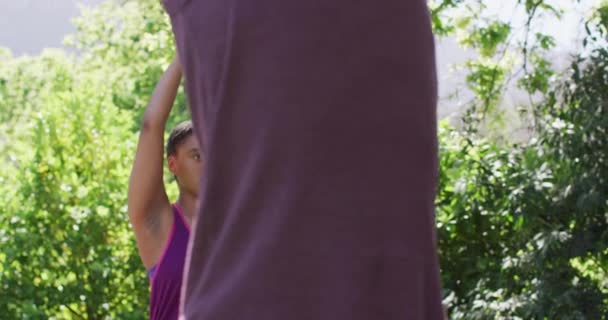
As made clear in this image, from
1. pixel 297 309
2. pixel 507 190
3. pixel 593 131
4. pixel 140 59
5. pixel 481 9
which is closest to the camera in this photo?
pixel 297 309

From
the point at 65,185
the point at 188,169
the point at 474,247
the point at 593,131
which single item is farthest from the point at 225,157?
the point at 474,247

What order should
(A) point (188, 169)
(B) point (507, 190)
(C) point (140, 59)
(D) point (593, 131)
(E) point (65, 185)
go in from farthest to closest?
(C) point (140, 59) < (E) point (65, 185) < (B) point (507, 190) < (D) point (593, 131) < (A) point (188, 169)

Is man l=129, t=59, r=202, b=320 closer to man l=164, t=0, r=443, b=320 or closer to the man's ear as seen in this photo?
the man's ear

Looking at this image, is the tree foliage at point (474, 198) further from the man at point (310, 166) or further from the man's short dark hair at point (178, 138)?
the man at point (310, 166)

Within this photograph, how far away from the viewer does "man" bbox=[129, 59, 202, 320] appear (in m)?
1.80

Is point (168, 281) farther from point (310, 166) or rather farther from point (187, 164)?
point (310, 166)

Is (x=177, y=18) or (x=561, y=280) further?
(x=561, y=280)

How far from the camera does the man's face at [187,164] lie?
11.8 ft

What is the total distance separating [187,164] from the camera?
12.0 ft

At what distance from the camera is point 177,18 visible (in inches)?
43.9

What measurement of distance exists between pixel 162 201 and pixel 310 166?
6.46ft

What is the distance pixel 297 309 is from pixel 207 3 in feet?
0.94

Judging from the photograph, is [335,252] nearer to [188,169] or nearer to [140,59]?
[188,169]

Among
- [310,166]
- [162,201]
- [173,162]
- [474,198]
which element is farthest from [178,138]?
[474,198]
